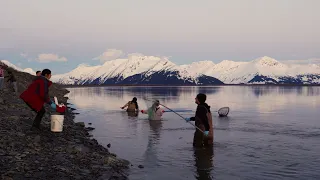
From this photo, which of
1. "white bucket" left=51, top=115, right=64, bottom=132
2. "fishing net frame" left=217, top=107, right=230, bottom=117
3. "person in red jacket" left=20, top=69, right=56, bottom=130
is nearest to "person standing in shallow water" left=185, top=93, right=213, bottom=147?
"white bucket" left=51, top=115, right=64, bottom=132

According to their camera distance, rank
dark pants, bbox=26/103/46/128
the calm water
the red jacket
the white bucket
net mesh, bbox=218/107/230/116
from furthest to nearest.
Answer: net mesh, bbox=218/107/230/116 → the white bucket → dark pants, bbox=26/103/46/128 → the red jacket → the calm water

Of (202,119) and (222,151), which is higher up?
(202,119)

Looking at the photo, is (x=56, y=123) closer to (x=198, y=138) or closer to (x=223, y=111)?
(x=198, y=138)

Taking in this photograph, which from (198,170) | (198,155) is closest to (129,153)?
(198,155)


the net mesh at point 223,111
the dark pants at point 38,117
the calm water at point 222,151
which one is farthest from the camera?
the net mesh at point 223,111

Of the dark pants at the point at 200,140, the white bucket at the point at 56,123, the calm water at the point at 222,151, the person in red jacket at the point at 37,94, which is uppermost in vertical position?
the person in red jacket at the point at 37,94

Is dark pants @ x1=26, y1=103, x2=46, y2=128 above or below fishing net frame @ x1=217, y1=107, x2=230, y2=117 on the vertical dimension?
above

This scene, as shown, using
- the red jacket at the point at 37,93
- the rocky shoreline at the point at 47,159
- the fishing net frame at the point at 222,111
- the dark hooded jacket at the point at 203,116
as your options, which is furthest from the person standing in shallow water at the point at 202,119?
the fishing net frame at the point at 222,111

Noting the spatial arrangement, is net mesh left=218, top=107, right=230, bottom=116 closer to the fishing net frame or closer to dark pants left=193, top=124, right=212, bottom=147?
the fishing net frame

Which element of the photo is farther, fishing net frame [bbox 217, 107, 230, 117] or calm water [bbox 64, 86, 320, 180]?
fishing net frame [bbox 217, 107, 230, 117]

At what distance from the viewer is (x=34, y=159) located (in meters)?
13.1

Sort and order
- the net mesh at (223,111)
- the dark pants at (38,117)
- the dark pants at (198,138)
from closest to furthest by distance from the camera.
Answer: the dark pants at (38,117) < the dark pants at (198,138) < the net mesh at (223,111)

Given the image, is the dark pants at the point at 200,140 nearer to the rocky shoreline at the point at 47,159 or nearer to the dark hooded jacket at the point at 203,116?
the dark hooded jacket at the point at 203,116

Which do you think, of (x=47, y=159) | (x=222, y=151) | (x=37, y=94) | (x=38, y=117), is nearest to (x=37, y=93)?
(x=37, y=94)
